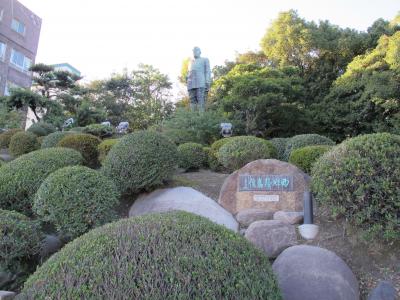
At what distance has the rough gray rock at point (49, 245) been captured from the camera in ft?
13.7

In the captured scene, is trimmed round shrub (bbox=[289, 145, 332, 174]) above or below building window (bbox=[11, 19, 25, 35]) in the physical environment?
below

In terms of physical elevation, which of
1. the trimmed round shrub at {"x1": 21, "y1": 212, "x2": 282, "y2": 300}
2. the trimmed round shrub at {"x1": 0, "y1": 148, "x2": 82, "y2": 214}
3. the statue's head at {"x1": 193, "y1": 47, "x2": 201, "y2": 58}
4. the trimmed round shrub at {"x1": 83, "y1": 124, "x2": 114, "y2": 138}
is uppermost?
the statue's head at {"x1": 193, "y1": 47, "x2": 201, "y2": 58}

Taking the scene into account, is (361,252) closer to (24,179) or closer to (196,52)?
(24,179)

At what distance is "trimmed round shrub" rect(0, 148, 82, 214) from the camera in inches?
204

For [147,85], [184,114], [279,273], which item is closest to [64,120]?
[184,114]

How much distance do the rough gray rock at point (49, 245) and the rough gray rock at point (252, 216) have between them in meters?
2.36

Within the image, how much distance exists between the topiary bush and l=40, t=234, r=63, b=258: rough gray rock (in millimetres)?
154

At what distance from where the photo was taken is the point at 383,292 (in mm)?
3393

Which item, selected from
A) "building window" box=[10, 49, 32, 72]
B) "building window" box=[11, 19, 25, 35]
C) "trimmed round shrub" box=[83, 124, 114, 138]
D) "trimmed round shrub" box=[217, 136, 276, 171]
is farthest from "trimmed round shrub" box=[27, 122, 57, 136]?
"building window" box=[11, 19, 25, 35]

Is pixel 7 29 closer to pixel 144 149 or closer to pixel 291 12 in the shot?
pixel 291 12

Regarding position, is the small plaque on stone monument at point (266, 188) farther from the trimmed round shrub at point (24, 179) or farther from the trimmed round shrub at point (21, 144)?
the trimmed round shrub at point (21, 144)

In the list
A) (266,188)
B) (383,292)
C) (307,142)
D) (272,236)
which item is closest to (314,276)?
(383,292)

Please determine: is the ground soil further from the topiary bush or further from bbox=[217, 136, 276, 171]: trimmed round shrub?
the topiary bush

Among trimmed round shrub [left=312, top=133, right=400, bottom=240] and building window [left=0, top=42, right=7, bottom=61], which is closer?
trimmed round shrub [left=312, top=133, right=400, bottom=240]
